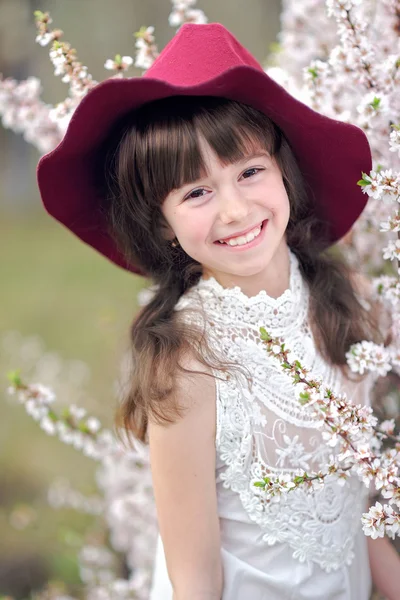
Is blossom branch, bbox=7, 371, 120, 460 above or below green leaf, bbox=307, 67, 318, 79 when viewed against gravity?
below

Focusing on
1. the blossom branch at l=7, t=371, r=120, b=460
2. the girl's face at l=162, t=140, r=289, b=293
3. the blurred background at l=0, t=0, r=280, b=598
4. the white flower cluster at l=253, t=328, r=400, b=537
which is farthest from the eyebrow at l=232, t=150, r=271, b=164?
the blurred background at l=0, t=0, r=280, b=598

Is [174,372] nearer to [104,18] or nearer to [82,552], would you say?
[82,552]

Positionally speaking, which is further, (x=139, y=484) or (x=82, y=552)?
(x=82, y=552)

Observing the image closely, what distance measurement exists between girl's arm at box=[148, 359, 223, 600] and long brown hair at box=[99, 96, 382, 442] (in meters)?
0.03

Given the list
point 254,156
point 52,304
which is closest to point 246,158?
point 254,156

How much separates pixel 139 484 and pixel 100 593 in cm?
38

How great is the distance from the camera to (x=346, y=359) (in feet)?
4.94

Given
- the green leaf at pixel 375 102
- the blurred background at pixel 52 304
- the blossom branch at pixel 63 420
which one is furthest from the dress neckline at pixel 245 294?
the blurred background at pixel 52 304

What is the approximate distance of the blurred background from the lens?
2.84 m

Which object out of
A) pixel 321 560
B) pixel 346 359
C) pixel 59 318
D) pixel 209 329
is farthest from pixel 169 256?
pixel 59 318

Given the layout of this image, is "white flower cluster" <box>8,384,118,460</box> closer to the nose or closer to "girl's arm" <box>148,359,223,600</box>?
"girl's arm" <box>148,359,223,600</box>

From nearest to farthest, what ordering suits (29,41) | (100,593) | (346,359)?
(346,359), (100,593), (29,41)

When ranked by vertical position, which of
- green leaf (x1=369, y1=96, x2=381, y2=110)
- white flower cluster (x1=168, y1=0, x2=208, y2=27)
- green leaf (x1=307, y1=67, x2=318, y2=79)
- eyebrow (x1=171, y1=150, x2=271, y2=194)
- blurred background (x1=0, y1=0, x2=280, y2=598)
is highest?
white flower cluster (x1=168, y1=0, x2=208, y2=27)

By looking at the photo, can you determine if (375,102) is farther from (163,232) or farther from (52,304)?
(52,304)
